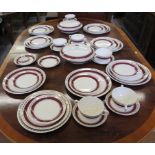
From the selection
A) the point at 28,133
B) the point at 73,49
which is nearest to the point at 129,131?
the point at 28,133

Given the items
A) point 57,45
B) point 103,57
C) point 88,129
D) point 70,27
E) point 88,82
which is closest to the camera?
point 88,129

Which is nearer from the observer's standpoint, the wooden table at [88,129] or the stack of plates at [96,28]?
the wooden table at [88,129]

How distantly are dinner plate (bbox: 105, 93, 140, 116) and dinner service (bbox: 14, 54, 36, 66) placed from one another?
46 cm

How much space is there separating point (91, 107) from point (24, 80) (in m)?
0.36

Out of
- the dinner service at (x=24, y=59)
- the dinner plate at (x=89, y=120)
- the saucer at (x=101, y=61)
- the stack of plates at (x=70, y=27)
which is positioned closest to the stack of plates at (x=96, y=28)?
the stack of plates at (x=70, y=27)

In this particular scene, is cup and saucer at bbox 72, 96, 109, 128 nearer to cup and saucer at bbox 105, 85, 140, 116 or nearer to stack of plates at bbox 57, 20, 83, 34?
cup and saucer at bbox 105, 85, 140, 116

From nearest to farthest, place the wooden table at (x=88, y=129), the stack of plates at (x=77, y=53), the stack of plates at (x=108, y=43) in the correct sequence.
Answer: the wooden table at (x=88, y=129)
the stack of plates at (x=77, y=53)
the stack of plates at (x=108, y=43)

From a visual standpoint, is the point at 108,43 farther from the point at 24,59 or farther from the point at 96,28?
the point at 24,59

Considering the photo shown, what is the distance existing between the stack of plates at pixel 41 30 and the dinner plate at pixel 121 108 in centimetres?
73

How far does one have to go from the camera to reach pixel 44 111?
2.34ft

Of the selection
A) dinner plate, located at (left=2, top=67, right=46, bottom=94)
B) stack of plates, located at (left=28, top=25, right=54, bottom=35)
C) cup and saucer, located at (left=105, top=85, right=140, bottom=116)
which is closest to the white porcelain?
cup and saucer, located at (left=105, top=85, right=140, bottom=116)

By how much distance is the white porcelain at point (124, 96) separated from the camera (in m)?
0.70

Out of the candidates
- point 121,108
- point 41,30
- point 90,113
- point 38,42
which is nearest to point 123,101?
point 121,108

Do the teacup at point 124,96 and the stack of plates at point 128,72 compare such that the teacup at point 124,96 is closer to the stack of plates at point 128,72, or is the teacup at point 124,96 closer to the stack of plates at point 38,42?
the stack of plates at point 128,72
